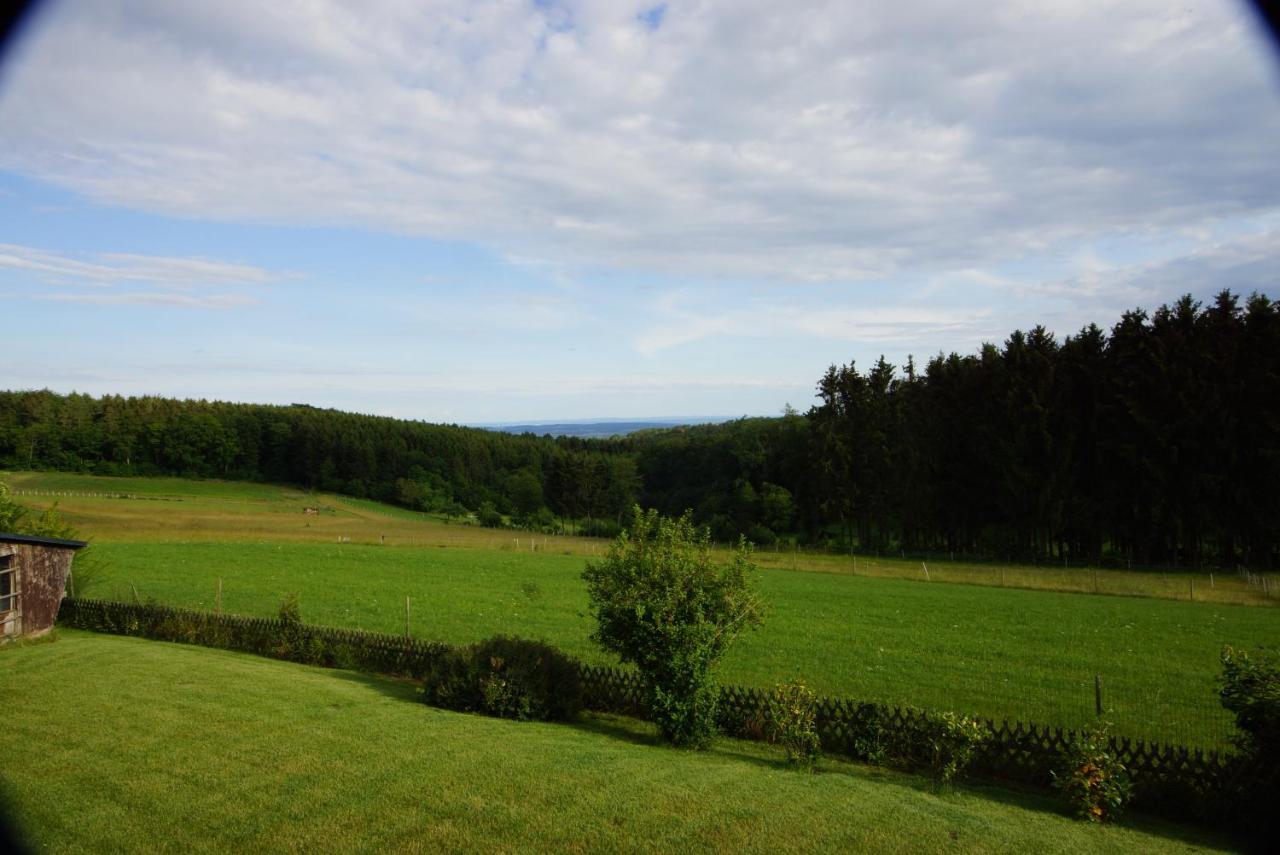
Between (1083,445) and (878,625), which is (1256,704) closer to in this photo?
(878,625)

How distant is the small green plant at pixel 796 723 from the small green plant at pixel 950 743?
1.72 m

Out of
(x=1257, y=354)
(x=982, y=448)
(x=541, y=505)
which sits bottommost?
(x=541, y=505)

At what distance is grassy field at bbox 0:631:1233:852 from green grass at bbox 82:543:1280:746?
15.9 feet

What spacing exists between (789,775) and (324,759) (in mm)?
6260

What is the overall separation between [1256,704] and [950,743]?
3.83 metres

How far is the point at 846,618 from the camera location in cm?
2772

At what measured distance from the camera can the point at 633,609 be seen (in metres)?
12.5

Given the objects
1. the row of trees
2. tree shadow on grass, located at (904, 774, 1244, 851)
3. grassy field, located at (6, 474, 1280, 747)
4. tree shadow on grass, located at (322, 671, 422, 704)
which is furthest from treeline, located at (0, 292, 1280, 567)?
tree shadow on grass, located at (322, 671, 422, 704)

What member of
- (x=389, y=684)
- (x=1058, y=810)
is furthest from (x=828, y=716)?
(x=389, y=684)

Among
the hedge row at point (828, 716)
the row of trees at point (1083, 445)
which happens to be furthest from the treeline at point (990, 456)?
the hedge row at point (828, 716)

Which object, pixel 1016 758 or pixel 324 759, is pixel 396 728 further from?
pixel 1016 758

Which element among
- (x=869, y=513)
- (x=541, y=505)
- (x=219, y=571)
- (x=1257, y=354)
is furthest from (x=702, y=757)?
(x=541, y=505)

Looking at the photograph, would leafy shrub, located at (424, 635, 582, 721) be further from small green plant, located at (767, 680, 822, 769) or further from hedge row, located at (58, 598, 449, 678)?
small green plant, located at (767, 680, 822, 769)

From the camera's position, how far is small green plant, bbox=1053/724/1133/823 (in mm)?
9531
